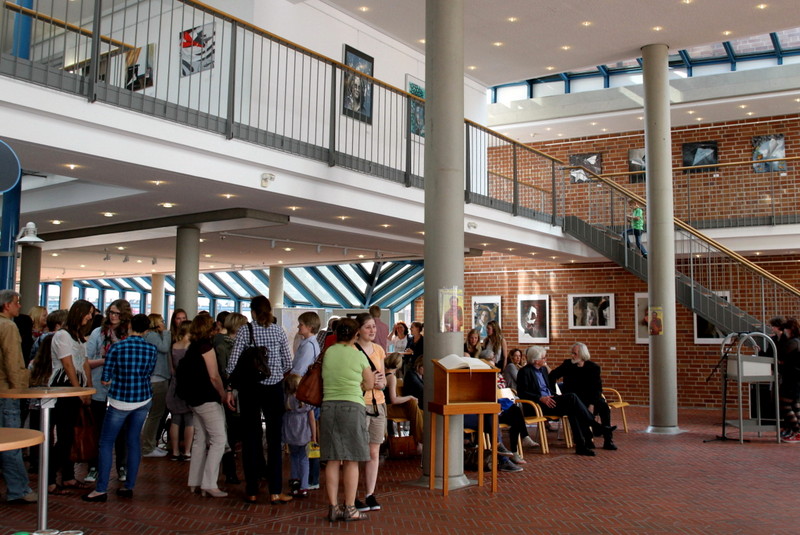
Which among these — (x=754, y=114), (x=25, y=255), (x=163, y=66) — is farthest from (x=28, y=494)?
(x=754, y=114)

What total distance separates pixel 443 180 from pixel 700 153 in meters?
11.8

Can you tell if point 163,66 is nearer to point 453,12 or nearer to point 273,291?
point 453,12

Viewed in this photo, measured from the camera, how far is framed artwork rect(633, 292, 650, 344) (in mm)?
17016

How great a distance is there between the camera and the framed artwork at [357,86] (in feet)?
38.3

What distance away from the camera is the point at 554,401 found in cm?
955

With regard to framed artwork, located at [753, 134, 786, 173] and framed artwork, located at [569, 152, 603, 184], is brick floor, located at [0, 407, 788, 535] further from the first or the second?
framed artwork, located at [569, 152, 603, 184]

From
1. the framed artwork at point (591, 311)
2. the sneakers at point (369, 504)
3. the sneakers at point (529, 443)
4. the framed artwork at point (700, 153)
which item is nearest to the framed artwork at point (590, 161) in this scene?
the framed artwork at point (700, 153)

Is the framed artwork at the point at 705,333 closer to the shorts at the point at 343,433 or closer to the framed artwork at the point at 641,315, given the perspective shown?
the framed artwork at the point at 641,315

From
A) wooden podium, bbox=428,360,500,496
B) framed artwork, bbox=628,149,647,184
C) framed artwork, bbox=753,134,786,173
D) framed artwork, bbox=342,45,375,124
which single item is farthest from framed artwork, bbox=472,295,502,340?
wooden podium, bbox=428,360,500,496

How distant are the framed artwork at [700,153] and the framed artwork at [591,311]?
3680mm

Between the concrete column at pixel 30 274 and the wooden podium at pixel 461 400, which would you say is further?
the concrete column at pixel 30 274

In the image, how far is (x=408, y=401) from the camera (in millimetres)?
8602

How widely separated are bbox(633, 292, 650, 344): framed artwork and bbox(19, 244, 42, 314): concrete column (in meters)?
12.6

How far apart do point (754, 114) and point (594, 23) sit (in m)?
6.51
